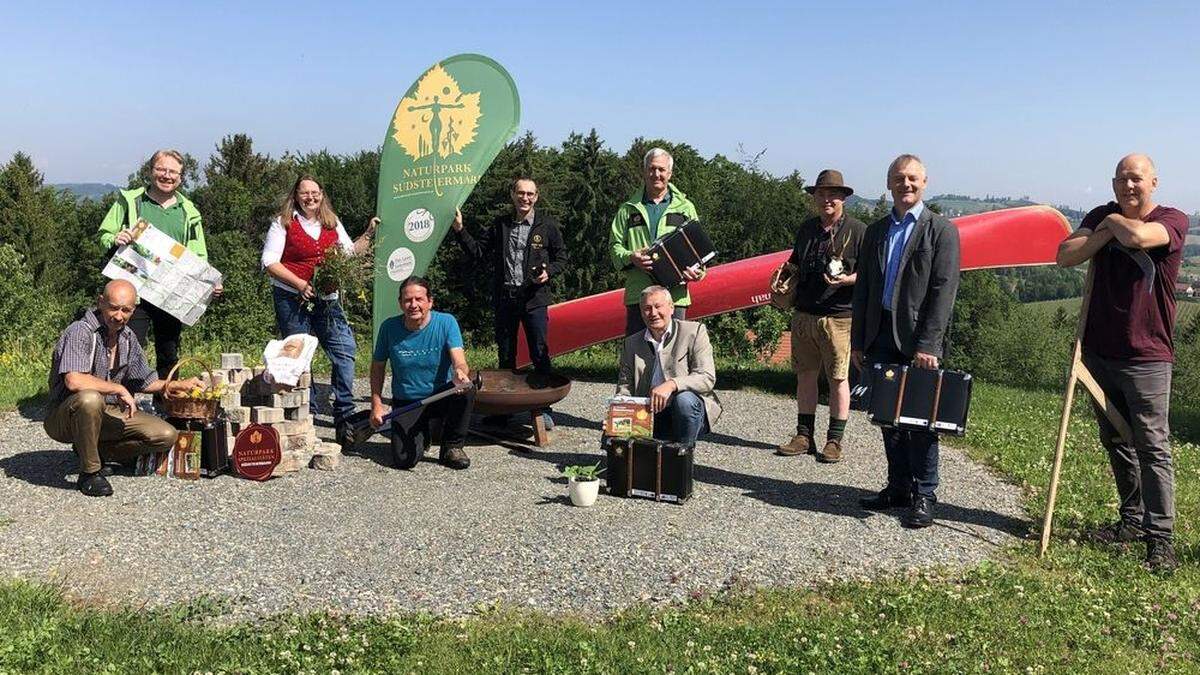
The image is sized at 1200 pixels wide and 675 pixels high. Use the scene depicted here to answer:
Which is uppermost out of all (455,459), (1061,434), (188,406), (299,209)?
(299,209)

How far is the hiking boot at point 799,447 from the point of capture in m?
7.28

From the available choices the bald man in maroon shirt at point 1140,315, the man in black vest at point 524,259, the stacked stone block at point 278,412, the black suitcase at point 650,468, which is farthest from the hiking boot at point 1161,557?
the stacked stone block at point 278,412

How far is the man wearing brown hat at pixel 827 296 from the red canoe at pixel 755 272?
383 centimetres

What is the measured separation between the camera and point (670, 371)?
20.1 feet

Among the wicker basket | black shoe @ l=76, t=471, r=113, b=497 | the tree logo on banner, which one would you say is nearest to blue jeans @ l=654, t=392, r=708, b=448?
the wicker basket

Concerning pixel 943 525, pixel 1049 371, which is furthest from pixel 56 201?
pixel 943 525

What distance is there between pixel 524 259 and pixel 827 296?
2.47 m

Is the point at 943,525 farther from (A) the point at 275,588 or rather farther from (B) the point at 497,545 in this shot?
(A) the point at 275,588

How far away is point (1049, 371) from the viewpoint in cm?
4256

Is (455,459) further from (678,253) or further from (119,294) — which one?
(119,294)

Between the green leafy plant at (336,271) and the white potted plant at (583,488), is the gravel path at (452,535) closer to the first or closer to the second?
the white potted plant at (583,488)

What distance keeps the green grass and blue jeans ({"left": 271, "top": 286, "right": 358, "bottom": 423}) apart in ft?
10.4

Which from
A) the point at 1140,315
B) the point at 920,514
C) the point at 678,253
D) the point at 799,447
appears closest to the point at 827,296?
the point at 678,253

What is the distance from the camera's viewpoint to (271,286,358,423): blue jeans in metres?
7.04
